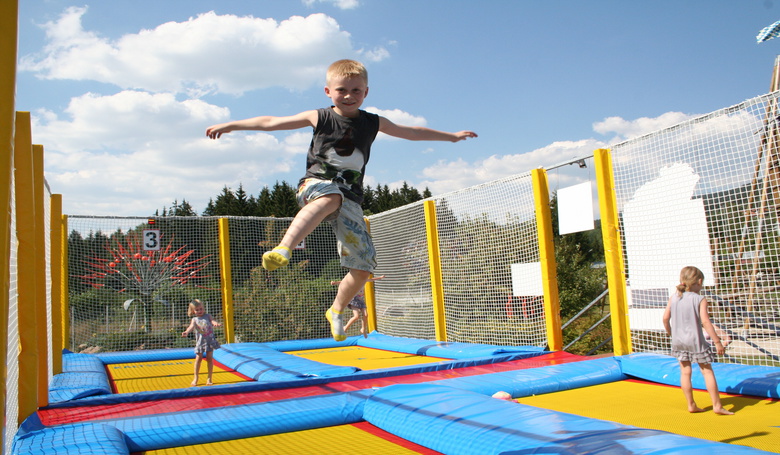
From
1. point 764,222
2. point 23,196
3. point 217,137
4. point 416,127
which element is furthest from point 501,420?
point 23,196

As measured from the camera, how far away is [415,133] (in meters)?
2.79

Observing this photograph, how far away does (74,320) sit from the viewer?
7.20 meters

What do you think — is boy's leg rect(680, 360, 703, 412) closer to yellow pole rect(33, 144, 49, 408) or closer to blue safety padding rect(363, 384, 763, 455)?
blue safety padding rect(363, 384, 763, 455)

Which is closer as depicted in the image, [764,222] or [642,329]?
[764,222]

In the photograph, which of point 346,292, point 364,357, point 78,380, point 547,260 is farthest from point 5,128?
point 364,357

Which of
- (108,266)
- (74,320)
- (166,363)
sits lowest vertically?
(166,363)

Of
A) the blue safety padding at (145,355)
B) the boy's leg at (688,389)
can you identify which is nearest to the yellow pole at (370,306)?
the blue safety padding at (145,355)

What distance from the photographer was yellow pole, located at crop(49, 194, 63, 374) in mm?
5602

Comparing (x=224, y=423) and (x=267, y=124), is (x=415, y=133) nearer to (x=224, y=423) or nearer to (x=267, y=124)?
(x=267, y=124)

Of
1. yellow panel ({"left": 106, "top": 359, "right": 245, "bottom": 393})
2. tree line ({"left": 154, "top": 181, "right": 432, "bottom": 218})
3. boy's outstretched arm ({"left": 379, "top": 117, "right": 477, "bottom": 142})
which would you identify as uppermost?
tree line ({"left": 154, "top": 181, "right": 432, "bottom": 218})

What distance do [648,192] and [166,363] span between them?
594 centimetres

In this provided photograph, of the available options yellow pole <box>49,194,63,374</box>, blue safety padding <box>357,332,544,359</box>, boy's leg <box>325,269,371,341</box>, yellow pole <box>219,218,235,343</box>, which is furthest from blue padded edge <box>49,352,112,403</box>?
blue safety padding <box>357,332,544,359</box>

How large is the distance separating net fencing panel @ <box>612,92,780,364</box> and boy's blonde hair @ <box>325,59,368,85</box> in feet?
9.89

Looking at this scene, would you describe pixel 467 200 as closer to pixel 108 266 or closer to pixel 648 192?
pixel 648 192
